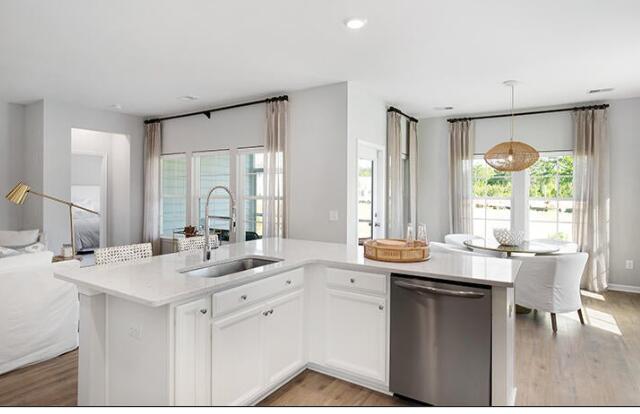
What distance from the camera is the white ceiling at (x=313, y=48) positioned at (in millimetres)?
2680

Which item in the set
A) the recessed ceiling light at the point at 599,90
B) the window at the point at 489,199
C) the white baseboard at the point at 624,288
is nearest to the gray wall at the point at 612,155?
the white baseboard at the point at 624,288

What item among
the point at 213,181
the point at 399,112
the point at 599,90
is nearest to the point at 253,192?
the point at 213,181

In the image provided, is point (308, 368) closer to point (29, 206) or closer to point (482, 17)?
point (482, 17)

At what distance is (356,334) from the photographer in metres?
2.56

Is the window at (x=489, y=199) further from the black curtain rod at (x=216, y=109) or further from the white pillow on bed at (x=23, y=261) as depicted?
the white pillow on bed at (x=23, y=261)

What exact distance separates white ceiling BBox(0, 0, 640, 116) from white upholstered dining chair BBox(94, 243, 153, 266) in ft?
5.77

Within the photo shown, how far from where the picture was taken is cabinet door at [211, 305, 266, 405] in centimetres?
201

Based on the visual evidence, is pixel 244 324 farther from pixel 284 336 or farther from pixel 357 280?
pixel 357 280

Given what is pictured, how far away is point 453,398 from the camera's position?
2215 mm

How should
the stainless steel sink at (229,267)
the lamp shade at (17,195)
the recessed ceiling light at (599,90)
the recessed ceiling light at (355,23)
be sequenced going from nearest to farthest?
1. the stainless steel sink at (229,267)
2. the recessed ceiling light at (355,23)
3. the lamp shade at (17,195)
4. the recessed ceiling light at (599,90)

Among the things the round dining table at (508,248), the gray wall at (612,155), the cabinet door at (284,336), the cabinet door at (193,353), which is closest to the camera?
the cabinet door at (193,353)

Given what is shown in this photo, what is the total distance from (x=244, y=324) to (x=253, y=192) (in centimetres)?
341

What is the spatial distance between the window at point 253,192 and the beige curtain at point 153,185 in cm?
191

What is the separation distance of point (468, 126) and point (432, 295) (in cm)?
469
